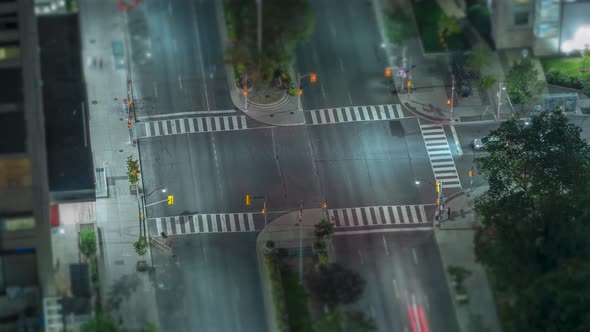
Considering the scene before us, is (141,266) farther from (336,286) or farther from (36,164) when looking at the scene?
(336,286)

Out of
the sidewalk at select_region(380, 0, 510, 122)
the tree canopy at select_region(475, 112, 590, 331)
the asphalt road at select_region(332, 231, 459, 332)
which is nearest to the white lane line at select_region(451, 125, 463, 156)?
the sidewalk at select_region(380, 0, 510, 122)

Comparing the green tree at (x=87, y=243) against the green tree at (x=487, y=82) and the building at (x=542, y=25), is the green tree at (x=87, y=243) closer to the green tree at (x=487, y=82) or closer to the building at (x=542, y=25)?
the green tree at (x=487, y=82)

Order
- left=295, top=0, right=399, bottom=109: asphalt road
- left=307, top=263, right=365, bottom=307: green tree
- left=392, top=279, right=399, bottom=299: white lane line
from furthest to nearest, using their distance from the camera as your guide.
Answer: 1. left=295, top=0, right=399, bottom=109: asphalt road
2. left=392, top=279, right=399, bottom=299: white lane line
3. left=307, top=263, right=365, bottom=307: green tree

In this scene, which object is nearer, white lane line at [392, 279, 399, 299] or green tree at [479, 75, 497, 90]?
white lane line at [392, 279, 399, 299]

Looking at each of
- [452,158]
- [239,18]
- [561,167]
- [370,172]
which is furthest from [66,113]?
[561,167]

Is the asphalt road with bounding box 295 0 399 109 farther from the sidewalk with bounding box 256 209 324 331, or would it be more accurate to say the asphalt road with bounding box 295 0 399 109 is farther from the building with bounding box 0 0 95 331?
the building with bounding box 0 0 95 331

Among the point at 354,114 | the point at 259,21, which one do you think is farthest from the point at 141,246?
the point at 354,114

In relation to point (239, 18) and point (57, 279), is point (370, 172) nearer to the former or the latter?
point (239, 18)

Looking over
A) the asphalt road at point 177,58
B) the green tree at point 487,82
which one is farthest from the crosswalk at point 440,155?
the asphalt road at point 177,58
